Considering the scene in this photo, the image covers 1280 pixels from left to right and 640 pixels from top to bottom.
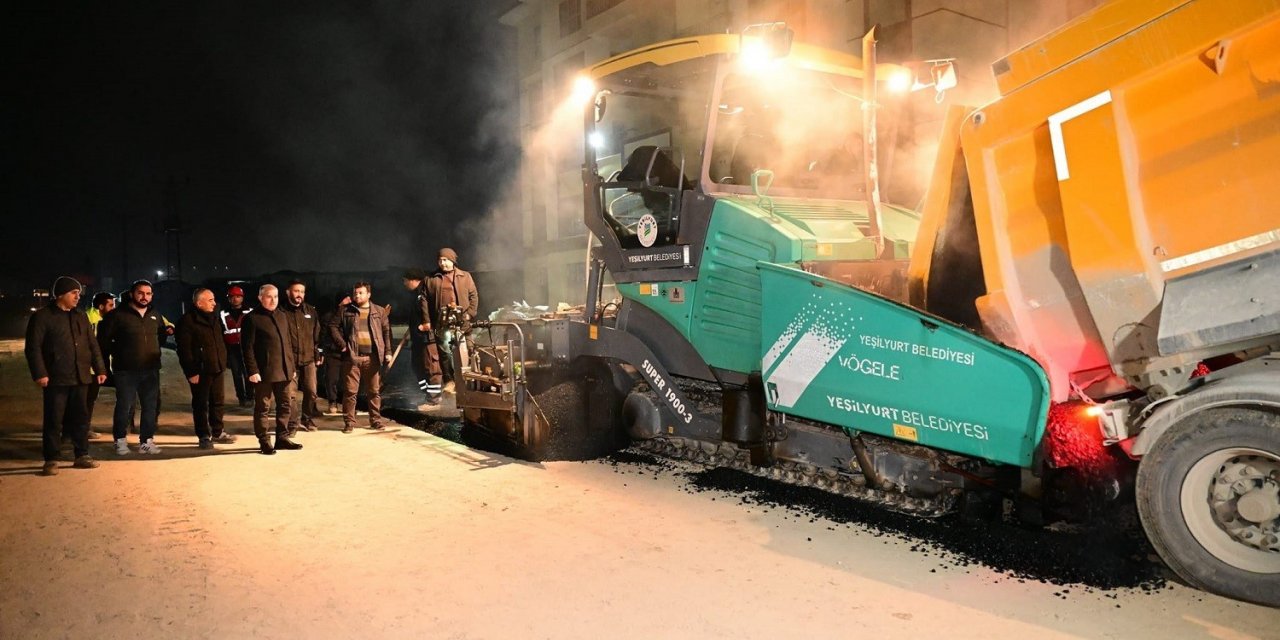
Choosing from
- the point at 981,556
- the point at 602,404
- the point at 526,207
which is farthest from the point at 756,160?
the point at 526,207

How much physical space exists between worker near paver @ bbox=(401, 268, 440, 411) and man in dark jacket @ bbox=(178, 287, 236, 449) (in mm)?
2509

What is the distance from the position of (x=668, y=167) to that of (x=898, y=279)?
6.19ft

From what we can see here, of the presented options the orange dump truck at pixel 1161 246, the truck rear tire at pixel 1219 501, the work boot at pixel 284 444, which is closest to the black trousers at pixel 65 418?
the work boot at pixel 284 444

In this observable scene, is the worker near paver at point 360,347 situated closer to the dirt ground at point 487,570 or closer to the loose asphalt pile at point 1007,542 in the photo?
the dirt ground at point 487,570

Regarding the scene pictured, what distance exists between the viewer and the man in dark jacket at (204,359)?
756 cm

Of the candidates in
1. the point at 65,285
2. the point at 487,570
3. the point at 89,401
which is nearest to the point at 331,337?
the point at 89,401

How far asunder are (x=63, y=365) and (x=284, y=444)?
1.92 meters

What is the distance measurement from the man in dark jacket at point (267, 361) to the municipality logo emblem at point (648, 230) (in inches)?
148

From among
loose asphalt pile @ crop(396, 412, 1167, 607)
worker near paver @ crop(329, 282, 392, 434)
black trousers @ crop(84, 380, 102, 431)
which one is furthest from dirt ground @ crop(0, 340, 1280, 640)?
worker near paver @ crop(329, 282, 392, 434)

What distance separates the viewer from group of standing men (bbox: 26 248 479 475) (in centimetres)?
671

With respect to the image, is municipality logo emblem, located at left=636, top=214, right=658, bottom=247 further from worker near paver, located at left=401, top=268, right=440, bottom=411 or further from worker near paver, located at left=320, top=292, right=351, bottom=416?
worker near paver, located at left=401, top=268, right=440, bottom=411

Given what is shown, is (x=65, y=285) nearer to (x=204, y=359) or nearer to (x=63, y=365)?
(x=63, y=365)

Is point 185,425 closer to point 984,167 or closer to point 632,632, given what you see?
point 632,632

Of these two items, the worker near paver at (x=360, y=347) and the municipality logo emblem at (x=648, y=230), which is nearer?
the municipality logo emblem at (x=648, y=230)
